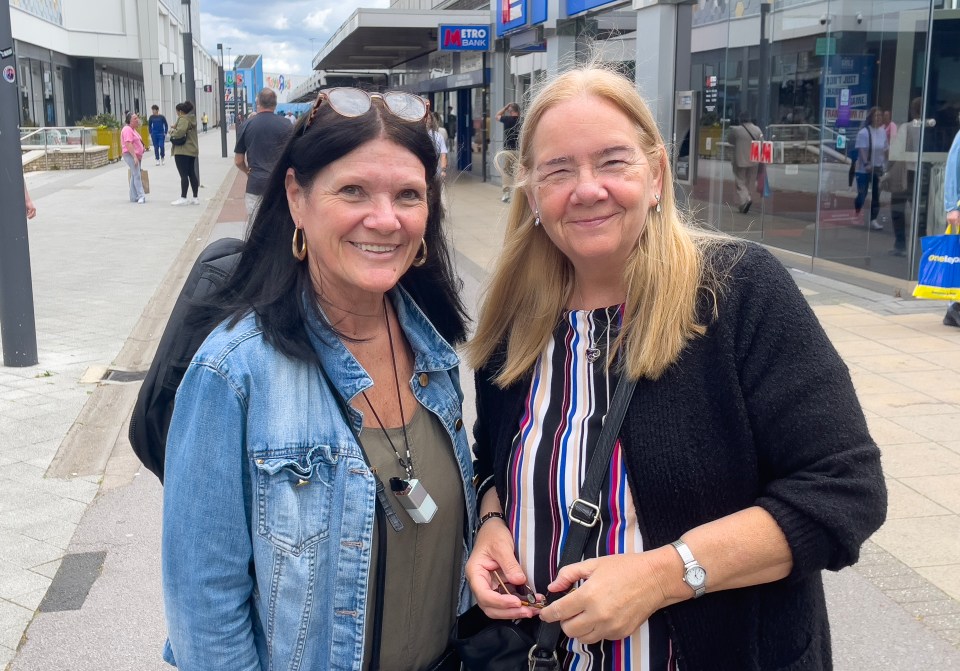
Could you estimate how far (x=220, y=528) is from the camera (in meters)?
1.57

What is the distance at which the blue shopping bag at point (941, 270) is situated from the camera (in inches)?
293

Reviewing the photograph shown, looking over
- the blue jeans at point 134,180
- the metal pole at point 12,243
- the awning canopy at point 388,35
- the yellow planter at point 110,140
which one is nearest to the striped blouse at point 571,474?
the metal pole at point 12,243

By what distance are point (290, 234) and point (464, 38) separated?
20.2m

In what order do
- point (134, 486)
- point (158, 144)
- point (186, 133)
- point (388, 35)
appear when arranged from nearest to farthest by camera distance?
point (134, 486) → point (186, 133) → point (388, 35) → point (158, 144)

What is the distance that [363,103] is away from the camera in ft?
5.65

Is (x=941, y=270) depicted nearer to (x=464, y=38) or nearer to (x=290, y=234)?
(x=290, y=234)

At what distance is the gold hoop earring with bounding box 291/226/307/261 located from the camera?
69.3 inches

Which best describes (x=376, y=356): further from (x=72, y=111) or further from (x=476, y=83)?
(x=72, y=111)

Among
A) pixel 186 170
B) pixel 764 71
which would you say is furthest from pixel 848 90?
pixel 186 170

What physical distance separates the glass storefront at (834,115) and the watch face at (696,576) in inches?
358

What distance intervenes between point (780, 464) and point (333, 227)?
897 millimetres

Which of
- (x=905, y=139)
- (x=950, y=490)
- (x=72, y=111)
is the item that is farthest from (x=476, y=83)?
(x=72, y=111)

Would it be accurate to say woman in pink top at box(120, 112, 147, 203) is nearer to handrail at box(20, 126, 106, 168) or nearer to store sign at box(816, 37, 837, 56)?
handrail at box(20, 126, 106, 168)

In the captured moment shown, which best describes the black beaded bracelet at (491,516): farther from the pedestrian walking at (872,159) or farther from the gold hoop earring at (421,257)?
the pedestrian walking at (872,159)
